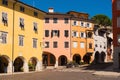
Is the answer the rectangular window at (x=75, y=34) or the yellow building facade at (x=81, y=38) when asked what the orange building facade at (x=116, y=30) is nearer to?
the yellow building facade at (x=81, y=38)

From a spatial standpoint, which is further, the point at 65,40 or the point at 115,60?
the point at 65,40

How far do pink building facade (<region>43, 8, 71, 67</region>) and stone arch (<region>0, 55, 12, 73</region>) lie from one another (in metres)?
26.7

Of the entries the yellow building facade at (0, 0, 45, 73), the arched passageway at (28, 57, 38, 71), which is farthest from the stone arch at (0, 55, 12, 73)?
the arched passageway at (28, 57, 38, 71)

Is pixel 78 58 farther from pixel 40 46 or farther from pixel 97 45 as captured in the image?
pixel 40 46

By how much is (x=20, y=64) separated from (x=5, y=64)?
522 cm

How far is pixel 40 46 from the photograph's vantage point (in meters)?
53.9

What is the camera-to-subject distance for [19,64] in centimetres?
5053

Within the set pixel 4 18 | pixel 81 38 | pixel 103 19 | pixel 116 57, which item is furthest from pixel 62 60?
pixel 4 18

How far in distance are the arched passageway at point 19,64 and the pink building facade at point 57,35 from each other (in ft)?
72.8

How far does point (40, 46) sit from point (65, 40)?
20.0 m

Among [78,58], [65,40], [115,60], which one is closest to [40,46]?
[115,60]

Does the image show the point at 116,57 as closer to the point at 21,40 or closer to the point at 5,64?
the point at 21,40

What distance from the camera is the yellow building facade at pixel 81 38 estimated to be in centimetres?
7456

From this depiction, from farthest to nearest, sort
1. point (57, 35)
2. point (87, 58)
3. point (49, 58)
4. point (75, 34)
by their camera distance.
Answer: point (87, 58), point (75, 34), point (49, 58), point (57, 35)
